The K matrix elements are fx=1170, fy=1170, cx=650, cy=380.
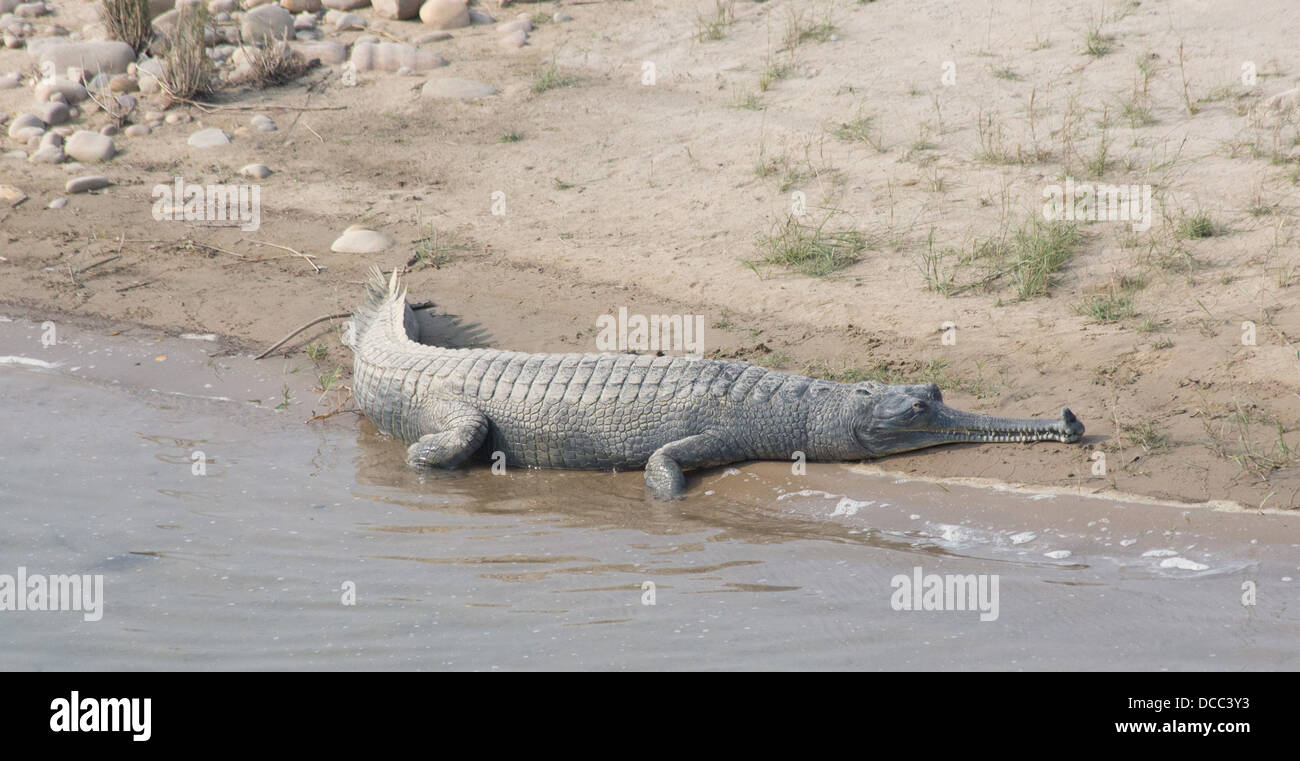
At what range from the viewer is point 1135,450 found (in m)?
5.35

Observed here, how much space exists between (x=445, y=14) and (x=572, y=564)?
816 cm

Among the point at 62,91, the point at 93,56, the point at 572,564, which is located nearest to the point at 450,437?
the point at 572,564

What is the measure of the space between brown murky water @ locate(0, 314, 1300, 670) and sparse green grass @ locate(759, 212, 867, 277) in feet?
6.83

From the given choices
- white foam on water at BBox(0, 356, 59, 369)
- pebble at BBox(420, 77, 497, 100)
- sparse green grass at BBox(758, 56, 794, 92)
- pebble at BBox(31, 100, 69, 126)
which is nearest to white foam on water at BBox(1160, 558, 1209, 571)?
sparse green grass at BBox(758, 56, 794, 92)

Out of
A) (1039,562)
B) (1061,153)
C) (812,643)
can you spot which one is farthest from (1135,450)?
(1061,153)

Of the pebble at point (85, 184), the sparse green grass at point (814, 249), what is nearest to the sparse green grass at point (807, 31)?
the sparse green grass at point (814, 249)

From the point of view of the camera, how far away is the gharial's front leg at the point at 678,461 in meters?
5.66

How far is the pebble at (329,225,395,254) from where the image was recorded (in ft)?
28.0

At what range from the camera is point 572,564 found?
16.0 ft

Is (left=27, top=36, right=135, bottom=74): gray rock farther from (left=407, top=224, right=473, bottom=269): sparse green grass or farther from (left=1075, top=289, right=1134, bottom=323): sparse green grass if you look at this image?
(left=1075, top=289, right=1134, bottom=323): sparse green grass

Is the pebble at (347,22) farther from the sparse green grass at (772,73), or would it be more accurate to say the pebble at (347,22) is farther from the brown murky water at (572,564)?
the brown murky water at (572,564)

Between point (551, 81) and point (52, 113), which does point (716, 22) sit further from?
point (52, 113)

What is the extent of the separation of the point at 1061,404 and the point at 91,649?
4466 mm
